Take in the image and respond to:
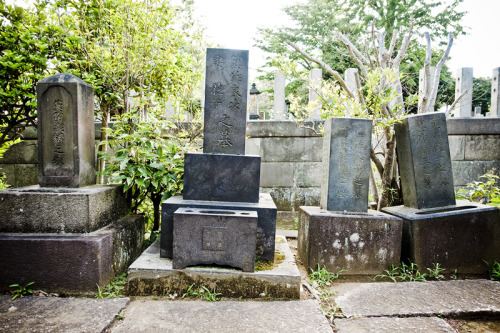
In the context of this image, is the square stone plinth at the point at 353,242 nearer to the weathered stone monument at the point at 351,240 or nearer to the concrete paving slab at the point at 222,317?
the weathered stone monument at the point at 351,240

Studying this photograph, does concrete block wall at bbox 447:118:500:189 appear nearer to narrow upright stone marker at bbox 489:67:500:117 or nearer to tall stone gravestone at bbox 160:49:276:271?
narrow upright stone marker at bbox 489:67:500:117

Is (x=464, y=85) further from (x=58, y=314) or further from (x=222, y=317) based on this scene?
(x=58, y=314)

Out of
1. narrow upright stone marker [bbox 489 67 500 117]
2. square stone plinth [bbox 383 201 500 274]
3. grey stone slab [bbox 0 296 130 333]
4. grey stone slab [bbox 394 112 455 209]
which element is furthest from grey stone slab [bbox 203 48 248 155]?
narrow upright stone marker [bbox 489 67 500 117]

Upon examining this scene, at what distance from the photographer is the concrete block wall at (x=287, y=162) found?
6.18 meters

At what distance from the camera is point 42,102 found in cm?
306

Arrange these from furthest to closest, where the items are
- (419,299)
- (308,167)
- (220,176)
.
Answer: (308,167) < (220,176) < (419,299)

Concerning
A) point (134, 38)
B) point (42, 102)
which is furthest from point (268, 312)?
point (134, 38)

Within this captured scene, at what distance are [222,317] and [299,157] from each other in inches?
172

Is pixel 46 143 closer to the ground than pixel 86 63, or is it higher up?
closer to the ground

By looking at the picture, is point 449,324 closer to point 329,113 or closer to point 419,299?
point 419,299

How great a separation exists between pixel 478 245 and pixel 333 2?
15.2m

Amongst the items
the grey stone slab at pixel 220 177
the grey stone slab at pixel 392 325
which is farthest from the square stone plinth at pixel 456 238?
the grey stone slab at pixel 220 177

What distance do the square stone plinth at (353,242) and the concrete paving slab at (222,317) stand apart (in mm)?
831

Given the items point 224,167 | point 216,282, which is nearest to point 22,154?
point 224,167
